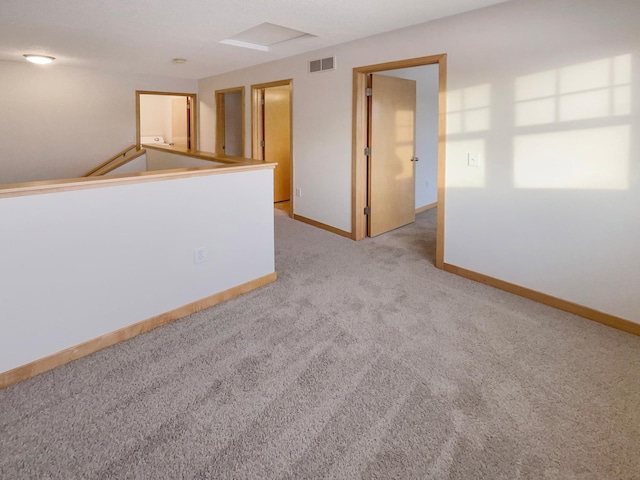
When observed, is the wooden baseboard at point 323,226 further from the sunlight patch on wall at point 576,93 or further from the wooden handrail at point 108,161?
the wooden handrail at point 108,161

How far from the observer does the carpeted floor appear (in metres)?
1.58

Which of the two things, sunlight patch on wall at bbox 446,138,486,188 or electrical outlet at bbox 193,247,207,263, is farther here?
sunlight patch on wall at bbox 446,138,486,188

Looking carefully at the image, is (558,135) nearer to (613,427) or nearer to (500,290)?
(500,290)

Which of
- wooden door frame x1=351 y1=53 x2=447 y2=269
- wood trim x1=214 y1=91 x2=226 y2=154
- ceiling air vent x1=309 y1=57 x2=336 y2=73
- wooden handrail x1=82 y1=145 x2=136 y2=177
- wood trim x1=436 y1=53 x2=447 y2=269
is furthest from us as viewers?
wood trim x1=214 y1=91 x2=226 y2=154

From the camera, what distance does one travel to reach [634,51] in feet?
7.92

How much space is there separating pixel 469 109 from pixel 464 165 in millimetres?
462

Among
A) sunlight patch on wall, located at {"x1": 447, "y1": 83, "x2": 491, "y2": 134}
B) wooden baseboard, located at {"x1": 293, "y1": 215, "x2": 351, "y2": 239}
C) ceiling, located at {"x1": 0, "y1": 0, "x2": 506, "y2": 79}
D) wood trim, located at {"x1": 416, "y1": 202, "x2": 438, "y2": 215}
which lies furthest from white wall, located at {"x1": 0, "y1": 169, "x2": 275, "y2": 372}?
wood trim, located at {"x1": 416, "y1": 202, "x2": 438, "y2": 215}

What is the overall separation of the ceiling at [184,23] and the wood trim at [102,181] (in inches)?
50.6

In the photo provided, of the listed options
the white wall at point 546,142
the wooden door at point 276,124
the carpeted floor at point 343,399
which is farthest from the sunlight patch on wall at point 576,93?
the wooden door at point 276,124

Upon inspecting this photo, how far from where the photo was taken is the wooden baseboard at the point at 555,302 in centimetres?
264

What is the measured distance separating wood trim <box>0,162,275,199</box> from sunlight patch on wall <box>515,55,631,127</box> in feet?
6.88

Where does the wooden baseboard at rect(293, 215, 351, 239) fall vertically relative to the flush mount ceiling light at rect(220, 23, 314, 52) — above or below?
below

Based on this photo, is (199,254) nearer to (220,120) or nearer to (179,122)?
(220,120)

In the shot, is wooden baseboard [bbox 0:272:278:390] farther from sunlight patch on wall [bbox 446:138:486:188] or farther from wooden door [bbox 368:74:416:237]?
wooden door [bbox 368:74:416:237]
